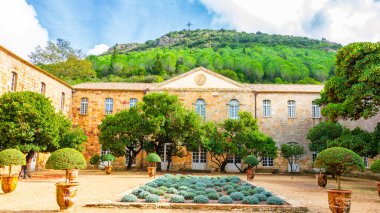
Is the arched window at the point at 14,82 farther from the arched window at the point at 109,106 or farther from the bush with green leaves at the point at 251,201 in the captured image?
the bush with green leaves at the point at 251,201

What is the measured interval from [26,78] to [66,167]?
15.1 meters

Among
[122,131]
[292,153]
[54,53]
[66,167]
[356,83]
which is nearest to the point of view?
[66,167]

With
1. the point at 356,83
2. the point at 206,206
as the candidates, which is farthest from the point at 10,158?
the point at 356,83

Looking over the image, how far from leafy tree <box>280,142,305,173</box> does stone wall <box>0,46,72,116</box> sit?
1855 cm

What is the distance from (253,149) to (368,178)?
824 cm

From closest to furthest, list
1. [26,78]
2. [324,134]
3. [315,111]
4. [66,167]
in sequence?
1. [66,167]
2. [26,78]
3. [324,134]
4. [315,111]

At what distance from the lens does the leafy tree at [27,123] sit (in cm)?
1641

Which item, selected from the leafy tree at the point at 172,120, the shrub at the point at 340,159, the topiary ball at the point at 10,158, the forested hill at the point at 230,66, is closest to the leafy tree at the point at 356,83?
the shrub at the point at 340,159

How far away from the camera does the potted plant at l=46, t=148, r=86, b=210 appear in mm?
8062

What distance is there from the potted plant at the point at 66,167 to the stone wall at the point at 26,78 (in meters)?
12.0

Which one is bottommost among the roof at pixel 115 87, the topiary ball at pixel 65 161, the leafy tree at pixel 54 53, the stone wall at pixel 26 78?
the topiary ball at pixel 65 161

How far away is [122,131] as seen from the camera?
2442cm

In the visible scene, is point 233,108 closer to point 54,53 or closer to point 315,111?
point 315,111

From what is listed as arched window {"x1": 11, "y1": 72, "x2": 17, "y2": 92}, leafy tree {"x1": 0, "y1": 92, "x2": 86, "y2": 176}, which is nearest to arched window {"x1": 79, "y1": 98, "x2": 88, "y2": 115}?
arched window {"x1": 11, "y1": 72, "x2": 17, "y2": 92}
